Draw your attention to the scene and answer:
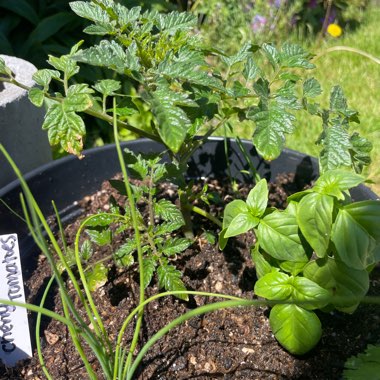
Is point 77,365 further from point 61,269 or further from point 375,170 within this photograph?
point 375,170

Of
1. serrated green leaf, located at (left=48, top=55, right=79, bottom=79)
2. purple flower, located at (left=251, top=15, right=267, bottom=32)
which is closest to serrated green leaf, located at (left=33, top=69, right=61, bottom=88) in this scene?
serrated green leaf, located at (left=48, top=55, right=79, bottom=79)

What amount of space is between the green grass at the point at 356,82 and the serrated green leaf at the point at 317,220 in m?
1.10

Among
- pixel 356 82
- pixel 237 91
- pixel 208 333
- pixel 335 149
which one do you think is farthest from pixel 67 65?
pixel 356 82

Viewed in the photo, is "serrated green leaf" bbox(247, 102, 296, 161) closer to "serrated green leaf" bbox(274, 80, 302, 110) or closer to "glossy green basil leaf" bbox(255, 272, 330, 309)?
"serrated green leaf" bbox(274, 80, 302, 110)

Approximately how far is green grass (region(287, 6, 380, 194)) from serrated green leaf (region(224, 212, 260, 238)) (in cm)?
109

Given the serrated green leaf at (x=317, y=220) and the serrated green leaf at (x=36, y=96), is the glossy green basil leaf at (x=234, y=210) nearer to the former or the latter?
the serrated green leaf at (x=317, y=220)

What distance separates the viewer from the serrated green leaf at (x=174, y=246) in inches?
48.5

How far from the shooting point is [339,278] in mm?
1104

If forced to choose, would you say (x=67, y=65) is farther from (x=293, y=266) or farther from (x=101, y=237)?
(x=293, y=266)

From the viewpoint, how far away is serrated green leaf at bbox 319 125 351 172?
1.12 m

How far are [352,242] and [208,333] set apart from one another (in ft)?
1.47

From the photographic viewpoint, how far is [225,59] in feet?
4.13

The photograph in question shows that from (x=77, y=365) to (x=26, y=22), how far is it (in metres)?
1.76

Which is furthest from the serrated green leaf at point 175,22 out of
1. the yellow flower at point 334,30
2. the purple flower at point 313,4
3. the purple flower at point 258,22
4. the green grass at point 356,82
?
the purple flower at point 313,4
